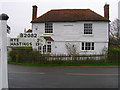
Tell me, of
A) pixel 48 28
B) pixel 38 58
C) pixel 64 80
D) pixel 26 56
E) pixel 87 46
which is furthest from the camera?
pixel 48 28

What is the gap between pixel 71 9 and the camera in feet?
83.4

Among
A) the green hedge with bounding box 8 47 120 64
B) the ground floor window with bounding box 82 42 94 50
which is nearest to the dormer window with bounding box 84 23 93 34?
the ground floor window with bounding box 82 42 94 50

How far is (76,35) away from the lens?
894 inches

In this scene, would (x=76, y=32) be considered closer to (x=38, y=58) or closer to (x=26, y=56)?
(x=38, y=58)

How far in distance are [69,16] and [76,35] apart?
3.09 meters

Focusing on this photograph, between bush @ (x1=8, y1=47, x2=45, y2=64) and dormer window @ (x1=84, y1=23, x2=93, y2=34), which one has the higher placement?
dormer window @ (x1=84, y1=23, x2=93, y2=34)

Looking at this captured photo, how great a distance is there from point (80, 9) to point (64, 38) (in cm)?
570

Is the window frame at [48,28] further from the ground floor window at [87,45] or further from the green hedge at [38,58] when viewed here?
the green hedge at [38,58]

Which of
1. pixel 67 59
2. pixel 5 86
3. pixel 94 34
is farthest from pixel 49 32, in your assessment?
pixel 5 86

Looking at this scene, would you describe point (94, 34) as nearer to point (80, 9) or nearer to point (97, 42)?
point (97, 42)

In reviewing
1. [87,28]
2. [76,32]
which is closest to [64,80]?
[76,32]

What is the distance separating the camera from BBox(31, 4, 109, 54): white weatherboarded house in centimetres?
2234

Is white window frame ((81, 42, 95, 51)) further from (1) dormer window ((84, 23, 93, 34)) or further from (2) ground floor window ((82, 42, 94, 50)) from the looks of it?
(1) dormer window ((84, 23, 93, 34))

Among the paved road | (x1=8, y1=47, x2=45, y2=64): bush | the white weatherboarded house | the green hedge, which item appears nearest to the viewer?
the paved road
